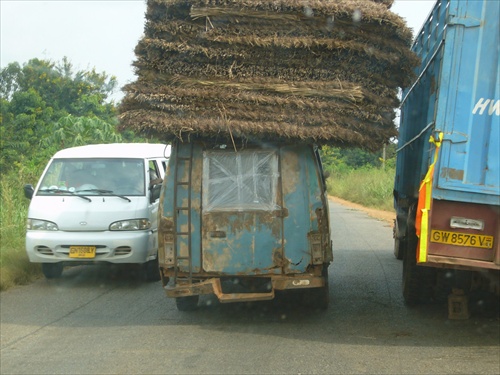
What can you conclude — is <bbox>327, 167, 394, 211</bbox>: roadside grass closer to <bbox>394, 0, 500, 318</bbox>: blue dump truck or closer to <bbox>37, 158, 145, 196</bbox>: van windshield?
<bbox>37, 158, 145, 196</bbox>: van windshield

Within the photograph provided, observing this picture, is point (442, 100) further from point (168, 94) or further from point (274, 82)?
point (168, 94)

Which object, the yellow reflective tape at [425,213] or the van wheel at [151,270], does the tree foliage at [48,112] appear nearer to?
the van wheel at [151,270]

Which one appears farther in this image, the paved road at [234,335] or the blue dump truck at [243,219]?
the blue dump truck at [243,219]

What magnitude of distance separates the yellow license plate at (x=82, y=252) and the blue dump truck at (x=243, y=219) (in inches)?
88.1

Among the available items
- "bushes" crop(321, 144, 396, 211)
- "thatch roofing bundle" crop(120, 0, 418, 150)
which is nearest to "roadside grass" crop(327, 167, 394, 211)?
"bushes" crop(321, 144, 396, 211)

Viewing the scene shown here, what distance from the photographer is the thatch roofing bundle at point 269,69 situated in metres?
6.13

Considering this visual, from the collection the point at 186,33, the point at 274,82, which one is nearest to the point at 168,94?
the point at 186,33

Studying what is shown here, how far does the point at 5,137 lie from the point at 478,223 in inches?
746

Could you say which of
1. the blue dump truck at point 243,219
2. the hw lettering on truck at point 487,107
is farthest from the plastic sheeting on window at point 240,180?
the hw lettering on truck at point 487,107

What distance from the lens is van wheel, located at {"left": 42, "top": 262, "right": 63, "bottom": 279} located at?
9227mm

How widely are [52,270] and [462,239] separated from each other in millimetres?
6031

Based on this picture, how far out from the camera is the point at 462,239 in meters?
5.27

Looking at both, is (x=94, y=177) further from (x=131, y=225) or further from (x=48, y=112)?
(x=48, y=112)

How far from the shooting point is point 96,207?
8.73m
